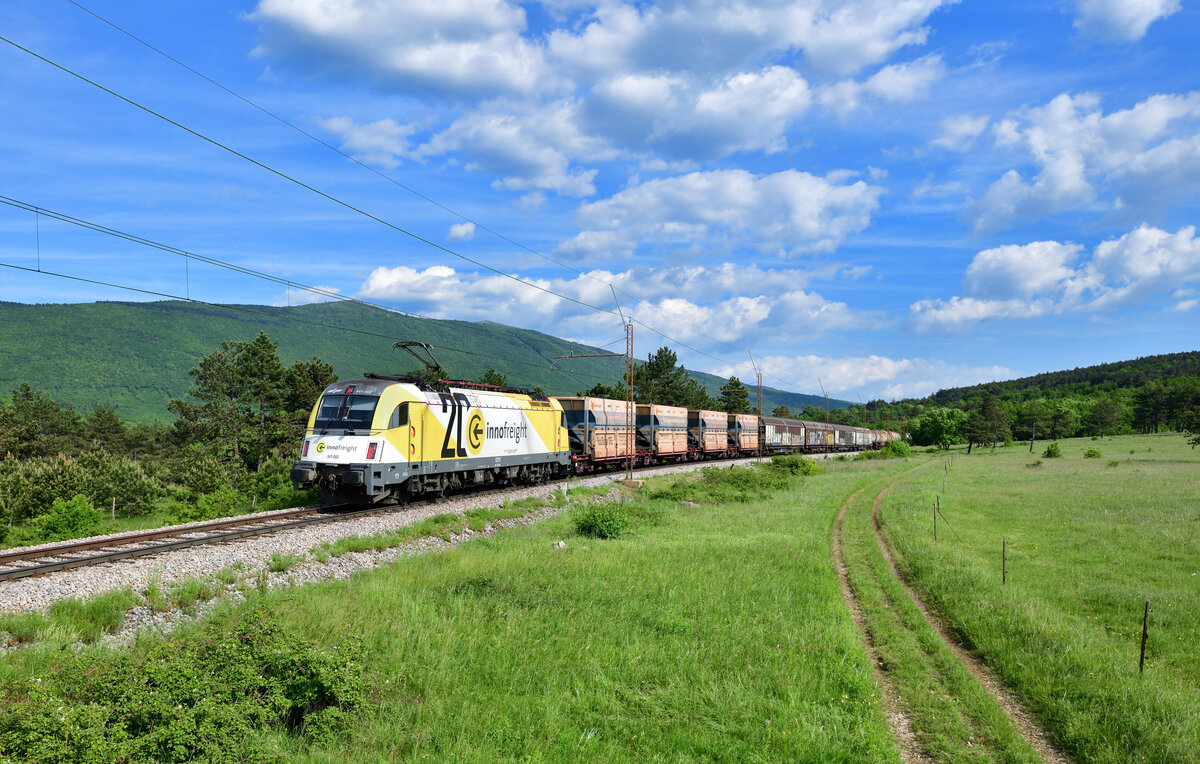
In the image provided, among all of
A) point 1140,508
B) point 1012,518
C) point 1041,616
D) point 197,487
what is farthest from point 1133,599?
point 197,487

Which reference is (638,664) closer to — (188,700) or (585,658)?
(585,658)

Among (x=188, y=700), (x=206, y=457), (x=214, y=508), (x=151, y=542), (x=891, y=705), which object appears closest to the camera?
(x=188, y=700)

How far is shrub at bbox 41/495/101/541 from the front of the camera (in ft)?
147

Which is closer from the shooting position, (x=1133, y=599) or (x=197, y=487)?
(x=1133, y=599)

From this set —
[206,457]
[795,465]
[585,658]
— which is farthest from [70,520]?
[795,465]

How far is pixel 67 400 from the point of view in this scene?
200 meters

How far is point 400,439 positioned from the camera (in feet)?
70.9

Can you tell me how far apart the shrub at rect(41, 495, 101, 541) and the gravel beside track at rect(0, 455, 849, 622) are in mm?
38908

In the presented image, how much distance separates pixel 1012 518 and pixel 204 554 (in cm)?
3030

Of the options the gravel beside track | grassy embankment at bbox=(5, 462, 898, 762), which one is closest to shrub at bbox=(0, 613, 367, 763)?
grassy embankment at bbox=(5, 462, 898, 762)

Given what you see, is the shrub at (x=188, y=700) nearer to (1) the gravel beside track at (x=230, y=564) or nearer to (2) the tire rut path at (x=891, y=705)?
(1) the gravel beside track at (x=230, y=564)

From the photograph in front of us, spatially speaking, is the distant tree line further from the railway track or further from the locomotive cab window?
the locomotive cab window

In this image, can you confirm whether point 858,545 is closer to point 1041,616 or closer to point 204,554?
point 1041,616

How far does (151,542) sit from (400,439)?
24.7ft
